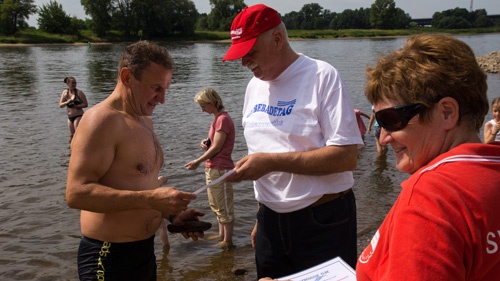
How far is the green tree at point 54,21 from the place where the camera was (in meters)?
85.6

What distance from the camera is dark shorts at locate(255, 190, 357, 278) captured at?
9.12 ft

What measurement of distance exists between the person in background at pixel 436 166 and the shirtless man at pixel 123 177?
4.39 feet

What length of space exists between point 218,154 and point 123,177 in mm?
3041

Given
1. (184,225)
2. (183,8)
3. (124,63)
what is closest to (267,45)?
(124,63)

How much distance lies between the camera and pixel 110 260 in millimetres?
2809

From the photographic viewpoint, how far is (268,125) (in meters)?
2.84

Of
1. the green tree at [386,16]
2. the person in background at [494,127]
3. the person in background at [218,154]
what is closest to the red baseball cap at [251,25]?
the person in background at [218,154]

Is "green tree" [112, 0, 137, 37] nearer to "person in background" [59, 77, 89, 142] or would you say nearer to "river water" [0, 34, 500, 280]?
"river water" [0, 34, 500, 280]

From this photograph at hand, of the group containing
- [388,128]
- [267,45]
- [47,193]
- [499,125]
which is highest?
[267,45]

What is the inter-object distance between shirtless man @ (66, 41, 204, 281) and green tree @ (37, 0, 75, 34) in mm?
91975

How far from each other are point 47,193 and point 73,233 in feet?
7.33

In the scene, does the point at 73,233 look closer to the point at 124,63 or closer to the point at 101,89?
the point at 124,63

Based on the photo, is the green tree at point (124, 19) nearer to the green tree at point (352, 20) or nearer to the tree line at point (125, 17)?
the tree line at point (125, 17)

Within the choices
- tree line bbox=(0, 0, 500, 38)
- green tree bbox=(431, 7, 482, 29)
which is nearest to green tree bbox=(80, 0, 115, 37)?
tree line bbox=(0, 0, 500, 38)
